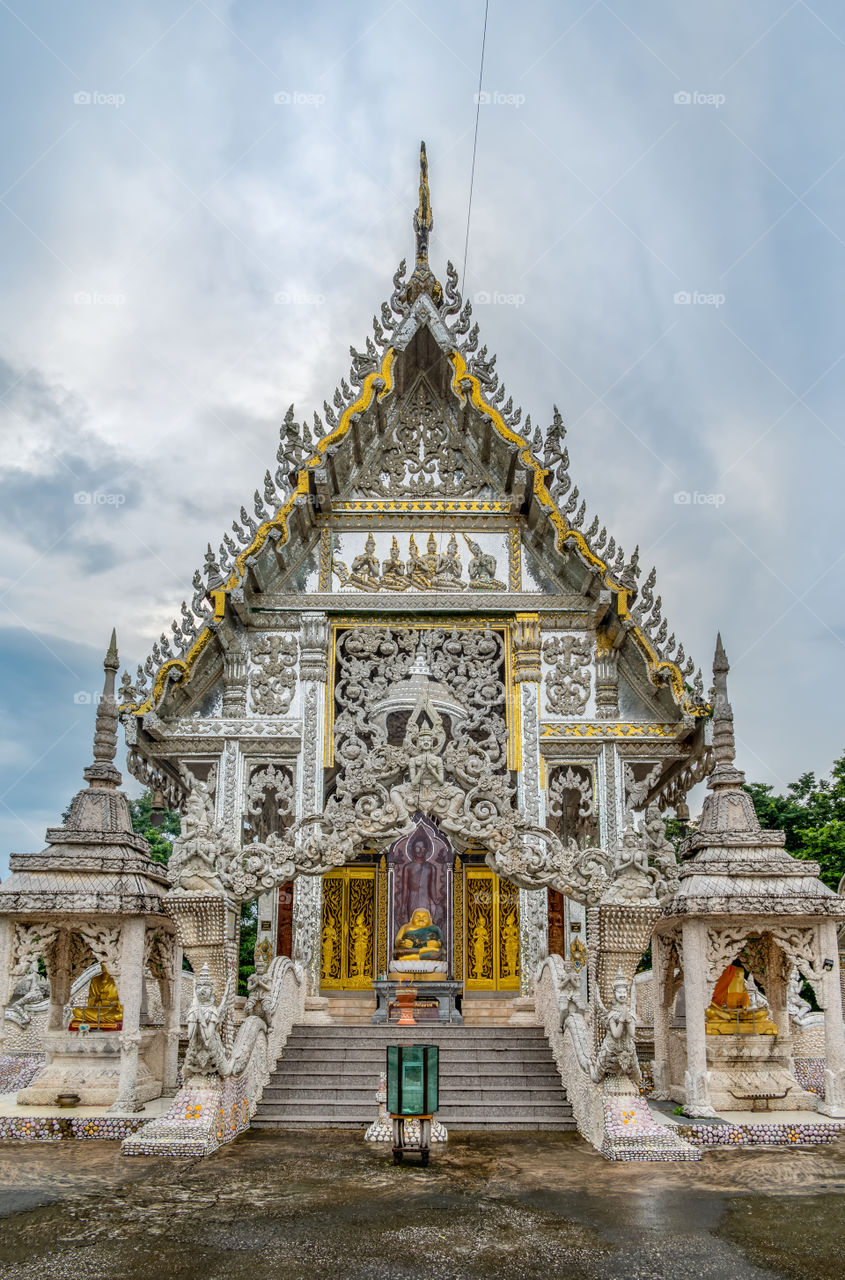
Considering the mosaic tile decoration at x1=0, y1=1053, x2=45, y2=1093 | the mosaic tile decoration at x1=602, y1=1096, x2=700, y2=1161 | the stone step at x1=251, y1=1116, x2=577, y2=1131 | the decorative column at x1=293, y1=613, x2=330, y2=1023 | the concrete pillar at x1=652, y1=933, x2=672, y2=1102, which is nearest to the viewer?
the mosaic tile decoration at x1=602, y1=1096, x2=700, y2=1161

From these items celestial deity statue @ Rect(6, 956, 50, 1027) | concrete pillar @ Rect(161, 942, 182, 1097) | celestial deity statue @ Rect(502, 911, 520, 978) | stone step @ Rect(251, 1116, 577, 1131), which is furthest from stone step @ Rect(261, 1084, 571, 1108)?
celestial deity statue @ Rect(6, 956, 50, 1027)

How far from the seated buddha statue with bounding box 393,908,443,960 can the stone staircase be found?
1449 mm

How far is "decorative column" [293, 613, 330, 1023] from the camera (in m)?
A: 11.4

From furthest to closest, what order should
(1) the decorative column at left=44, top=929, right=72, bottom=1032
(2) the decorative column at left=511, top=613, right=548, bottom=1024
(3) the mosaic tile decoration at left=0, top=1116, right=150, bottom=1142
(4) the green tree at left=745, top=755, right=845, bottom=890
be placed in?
(4) the green tree at left=745, top=755, right=845, bottom=890
(2) the decorative column at left=511, top=613, right=548, bottom=1024
(1) the decorative column at left=44, top=929, right=72, bottom=1032
(3) the mosaic tile decoration at left=0, top=1116, right=150, bottom=1142

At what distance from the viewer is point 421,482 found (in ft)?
44.1

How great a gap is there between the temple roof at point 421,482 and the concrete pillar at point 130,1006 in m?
3.12

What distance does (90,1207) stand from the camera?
612 cm

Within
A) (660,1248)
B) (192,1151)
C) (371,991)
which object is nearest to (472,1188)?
(660,1248)

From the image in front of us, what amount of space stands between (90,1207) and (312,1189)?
4.42 ft

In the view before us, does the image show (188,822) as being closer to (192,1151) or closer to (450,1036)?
(192,1151)

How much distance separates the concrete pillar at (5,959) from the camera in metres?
9.15

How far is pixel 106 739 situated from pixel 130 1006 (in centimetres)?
281

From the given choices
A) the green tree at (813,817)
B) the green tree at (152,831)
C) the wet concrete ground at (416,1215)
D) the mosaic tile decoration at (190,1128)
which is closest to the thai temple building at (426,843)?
the mosaic tile decoration at (190,1128)

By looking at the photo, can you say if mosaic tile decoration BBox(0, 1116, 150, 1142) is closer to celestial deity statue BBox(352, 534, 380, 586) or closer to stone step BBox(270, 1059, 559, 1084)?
stone step BBox(270, 1059, 559, 1084)
